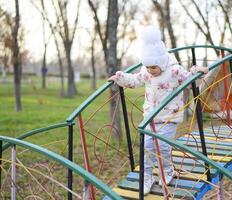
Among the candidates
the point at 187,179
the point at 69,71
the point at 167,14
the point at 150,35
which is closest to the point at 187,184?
the point at 187,179

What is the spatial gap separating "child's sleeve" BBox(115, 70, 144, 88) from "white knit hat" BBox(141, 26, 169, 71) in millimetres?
294

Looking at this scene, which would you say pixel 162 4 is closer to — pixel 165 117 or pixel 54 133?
pixel 54 133

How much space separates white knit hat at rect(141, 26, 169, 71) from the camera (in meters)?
3.23

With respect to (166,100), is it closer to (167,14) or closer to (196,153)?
(196,153)

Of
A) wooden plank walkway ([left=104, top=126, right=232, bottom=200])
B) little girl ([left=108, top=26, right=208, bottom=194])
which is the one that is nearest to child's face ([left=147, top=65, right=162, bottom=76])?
little girl ([left=108, top=26, right=208, bottom=194])

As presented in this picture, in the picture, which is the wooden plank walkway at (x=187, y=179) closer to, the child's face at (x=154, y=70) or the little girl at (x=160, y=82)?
the little girl at (x=160, y=82)

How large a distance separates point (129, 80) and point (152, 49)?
0.45 meters

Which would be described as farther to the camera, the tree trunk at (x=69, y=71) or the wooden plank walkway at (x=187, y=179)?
the tree trunk at (x=69, y=71)

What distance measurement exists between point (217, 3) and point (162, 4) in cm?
223

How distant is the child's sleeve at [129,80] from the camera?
354 centimetres

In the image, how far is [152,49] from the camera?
10.6 feet

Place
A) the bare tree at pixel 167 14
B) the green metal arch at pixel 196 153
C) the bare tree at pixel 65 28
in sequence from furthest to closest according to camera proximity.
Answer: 1. the bare tree at pixel 65 28
2. the bare tree at pixel 167 14
3. the green metal arch at pixel 196 153

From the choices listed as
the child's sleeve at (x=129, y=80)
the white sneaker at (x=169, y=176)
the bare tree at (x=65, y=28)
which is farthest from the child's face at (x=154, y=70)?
the bare tree at (x=65, y=28)

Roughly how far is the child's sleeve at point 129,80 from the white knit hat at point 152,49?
0.29 meters
